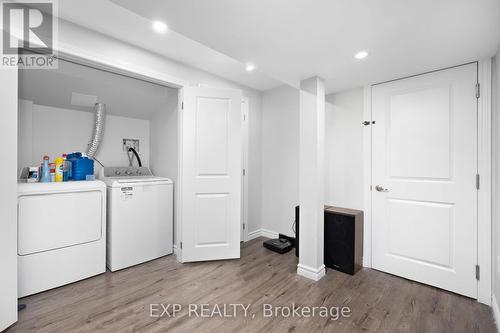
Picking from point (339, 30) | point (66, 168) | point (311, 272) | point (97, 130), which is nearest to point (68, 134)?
point (97, 130)

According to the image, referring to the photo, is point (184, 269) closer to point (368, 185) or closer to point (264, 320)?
point (264, 320)

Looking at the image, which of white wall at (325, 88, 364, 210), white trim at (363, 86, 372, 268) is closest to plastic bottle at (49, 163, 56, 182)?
white wall at (325, 88, 364, 210)

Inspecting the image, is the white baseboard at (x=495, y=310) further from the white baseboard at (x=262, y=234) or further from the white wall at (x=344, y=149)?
the white baseboard at (x=262, y=234)

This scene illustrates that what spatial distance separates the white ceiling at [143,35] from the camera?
1.76 metres

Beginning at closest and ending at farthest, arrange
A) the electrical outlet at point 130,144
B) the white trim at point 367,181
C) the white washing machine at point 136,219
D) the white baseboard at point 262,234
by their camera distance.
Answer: the white washing machine at point 136,219
the white trim at point 367,181
the electrical outlet at point 130,144
the white baseboard at point 262,234

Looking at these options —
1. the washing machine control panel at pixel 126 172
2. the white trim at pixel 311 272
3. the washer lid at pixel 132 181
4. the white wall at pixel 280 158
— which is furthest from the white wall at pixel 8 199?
the white wall at pixel 280 158

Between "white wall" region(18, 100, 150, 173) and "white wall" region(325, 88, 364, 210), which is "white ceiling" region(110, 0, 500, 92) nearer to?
"white wall" region(325, 88, 364, 210)

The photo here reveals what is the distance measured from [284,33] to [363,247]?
240 cm

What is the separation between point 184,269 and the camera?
248 cm

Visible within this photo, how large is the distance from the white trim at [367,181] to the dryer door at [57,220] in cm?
292

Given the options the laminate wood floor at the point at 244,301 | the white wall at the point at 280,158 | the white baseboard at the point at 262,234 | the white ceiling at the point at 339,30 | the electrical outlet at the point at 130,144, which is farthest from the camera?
the white baseboard at the point at 262,234

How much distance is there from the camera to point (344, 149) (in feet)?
9.17

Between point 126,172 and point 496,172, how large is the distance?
3.90 m

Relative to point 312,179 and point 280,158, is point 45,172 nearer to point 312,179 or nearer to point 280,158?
point 312,179
